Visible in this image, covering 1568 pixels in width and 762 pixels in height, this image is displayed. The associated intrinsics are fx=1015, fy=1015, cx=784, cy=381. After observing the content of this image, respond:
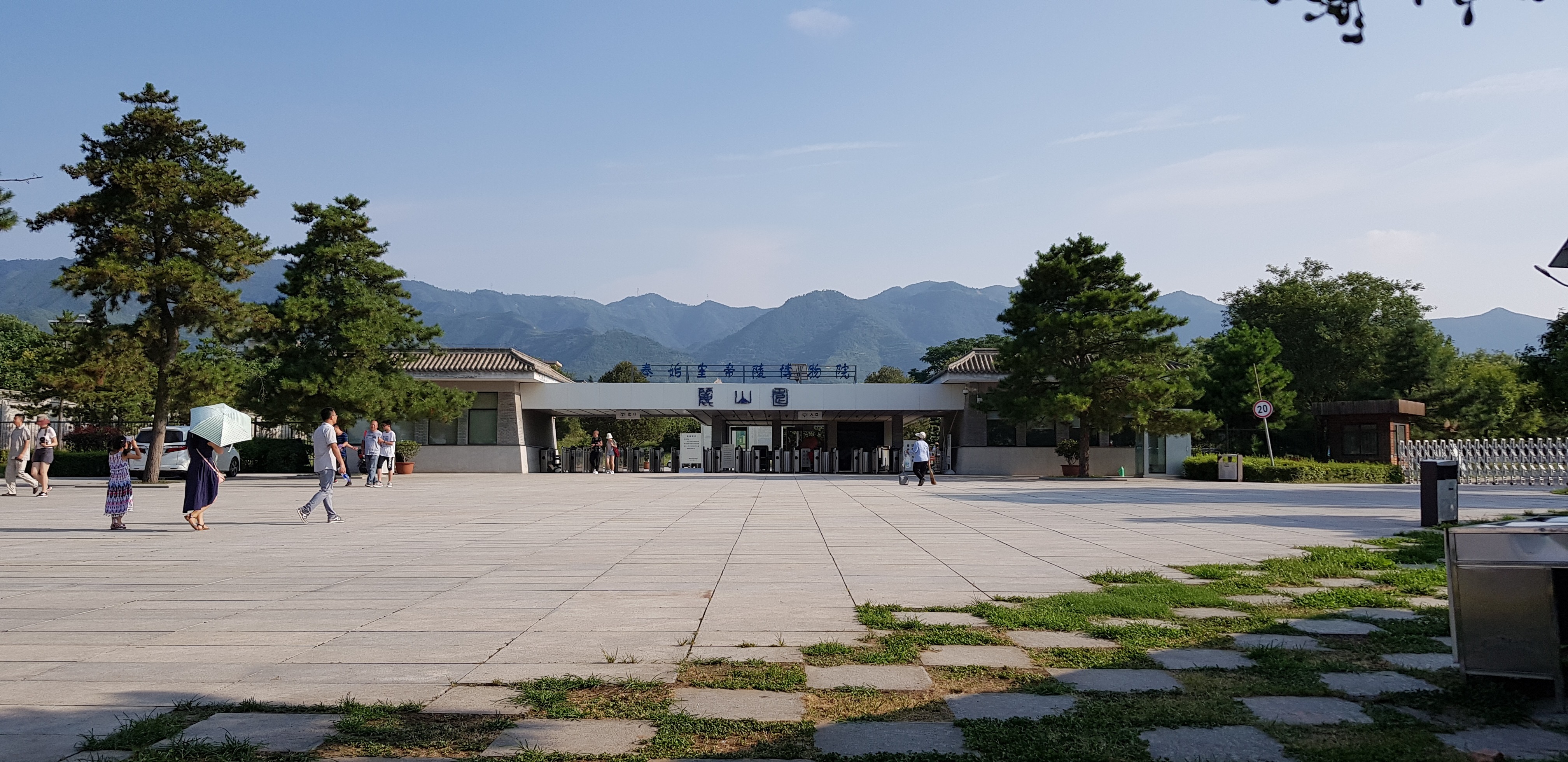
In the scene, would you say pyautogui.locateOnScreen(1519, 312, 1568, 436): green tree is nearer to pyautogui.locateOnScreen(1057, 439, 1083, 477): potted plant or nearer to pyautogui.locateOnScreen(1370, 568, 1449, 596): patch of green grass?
pyautogui.locateOnScreen(1057, 439, 1083, 477): potted plant

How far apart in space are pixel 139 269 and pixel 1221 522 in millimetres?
21364

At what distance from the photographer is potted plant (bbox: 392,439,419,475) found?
108ft

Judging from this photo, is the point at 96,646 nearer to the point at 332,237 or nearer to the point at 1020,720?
the point at 1020,720

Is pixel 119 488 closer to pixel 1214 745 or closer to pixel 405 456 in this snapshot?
pixel 1214 745

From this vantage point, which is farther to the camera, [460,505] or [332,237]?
[332,237]

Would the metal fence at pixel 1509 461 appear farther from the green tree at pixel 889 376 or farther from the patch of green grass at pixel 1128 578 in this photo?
the green tree at pixel 889 376

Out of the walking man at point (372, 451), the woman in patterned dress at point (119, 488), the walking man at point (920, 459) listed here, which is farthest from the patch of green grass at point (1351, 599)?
the walking man at point (372, 451)

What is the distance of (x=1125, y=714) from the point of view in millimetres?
3650

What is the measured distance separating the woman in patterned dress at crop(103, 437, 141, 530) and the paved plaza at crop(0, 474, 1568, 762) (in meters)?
0.35

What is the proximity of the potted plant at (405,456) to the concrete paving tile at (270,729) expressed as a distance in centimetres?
3103

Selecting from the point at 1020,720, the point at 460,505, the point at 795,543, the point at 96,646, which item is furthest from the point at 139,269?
the point at 1020,720

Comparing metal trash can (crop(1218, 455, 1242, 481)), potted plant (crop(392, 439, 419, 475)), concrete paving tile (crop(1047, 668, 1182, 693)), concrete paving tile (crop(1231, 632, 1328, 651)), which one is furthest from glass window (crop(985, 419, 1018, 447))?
concrete paving tile (crop(1047, 668, 1182, 693))

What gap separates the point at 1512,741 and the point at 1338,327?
52.5m

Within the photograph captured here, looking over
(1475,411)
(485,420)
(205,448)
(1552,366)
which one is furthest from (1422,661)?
(1475,411)
